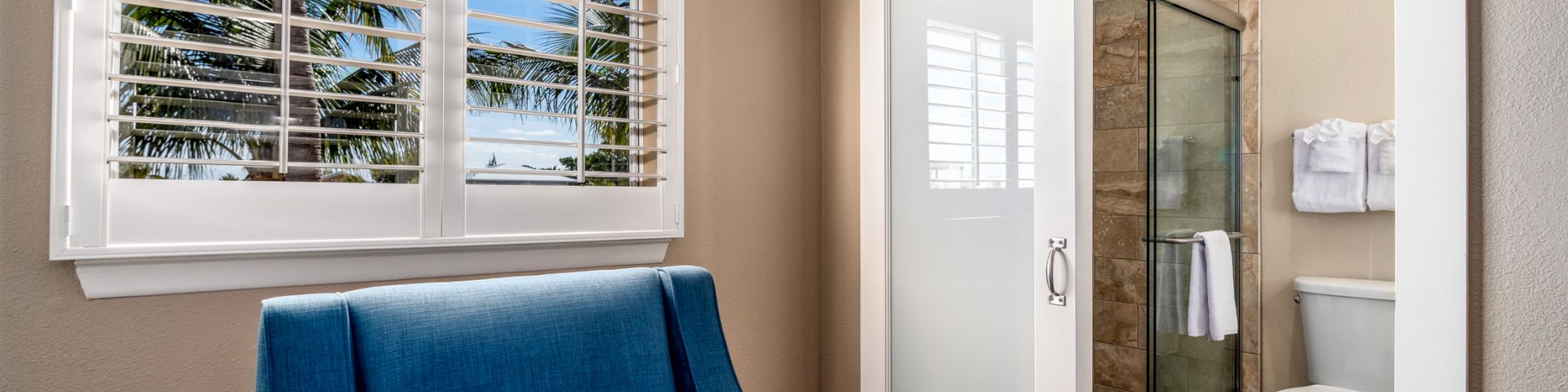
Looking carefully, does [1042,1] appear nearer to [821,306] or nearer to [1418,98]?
[1418,98]

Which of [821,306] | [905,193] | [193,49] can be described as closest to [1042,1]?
[905,193]

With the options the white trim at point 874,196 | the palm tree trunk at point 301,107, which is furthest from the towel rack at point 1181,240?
the palm tree trunk at point 301,107

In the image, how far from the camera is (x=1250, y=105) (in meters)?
1.45

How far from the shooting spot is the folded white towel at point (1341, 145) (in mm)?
1331

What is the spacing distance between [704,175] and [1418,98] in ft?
5.51

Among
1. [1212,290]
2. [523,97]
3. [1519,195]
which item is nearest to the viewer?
[1519,195]

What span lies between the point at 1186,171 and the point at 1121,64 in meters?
0.28

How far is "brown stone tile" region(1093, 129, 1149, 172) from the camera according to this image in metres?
1.67

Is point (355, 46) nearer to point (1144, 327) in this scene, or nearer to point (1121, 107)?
point (1121, 107)

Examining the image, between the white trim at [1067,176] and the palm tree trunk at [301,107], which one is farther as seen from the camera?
the white trim at [1067,176]

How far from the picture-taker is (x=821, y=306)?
2.62 meters

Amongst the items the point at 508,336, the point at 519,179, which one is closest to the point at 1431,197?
the point at 508,336

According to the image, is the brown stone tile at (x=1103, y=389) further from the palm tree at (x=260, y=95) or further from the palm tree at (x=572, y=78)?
the palm tree at (x=260, y=95)

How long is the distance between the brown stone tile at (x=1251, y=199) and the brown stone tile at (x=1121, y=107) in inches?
10.2
